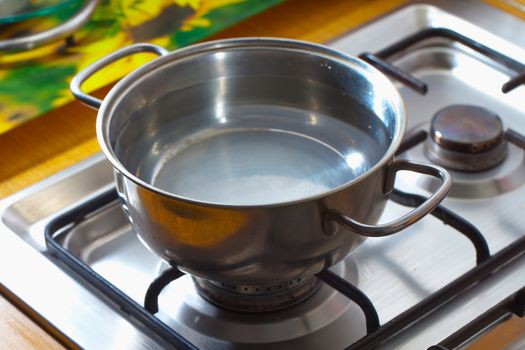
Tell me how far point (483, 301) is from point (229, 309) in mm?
168

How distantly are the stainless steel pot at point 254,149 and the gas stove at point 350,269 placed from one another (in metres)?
0.06

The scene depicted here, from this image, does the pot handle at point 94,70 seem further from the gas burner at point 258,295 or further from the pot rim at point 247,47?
the gas burner at point 258,295

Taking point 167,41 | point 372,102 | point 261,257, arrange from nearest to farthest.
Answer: point 261,257
point 372,102
point 167,41

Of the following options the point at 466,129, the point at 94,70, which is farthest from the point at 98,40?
the point at 466,129

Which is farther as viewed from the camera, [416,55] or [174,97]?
[416,55]

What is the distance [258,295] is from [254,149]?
0.11 metres

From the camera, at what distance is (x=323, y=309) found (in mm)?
662

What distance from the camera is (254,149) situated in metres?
0.71

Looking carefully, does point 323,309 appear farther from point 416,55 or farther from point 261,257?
point 416,55

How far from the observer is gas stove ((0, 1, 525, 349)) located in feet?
2.07

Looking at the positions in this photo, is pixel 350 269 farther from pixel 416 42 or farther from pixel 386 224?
pixel 416 42

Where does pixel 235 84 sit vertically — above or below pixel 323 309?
above

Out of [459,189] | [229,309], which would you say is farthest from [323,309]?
[459,189]

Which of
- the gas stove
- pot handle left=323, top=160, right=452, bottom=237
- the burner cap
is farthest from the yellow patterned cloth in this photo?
pot handle left=323, top=160, right=452, bottom=237
